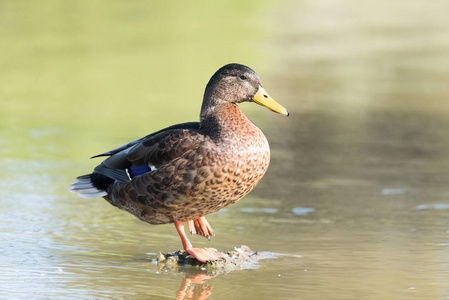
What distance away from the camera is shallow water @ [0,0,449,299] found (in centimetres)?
493

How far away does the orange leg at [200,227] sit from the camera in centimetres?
560

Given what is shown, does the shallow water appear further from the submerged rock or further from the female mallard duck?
the female mallard duck

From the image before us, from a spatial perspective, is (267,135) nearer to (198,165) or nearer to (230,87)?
(230,87)

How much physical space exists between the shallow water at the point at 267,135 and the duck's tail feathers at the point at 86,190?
323 mm

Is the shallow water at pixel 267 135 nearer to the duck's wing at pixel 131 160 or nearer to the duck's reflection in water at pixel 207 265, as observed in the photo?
the duck's reflection in water at pixel 207 265

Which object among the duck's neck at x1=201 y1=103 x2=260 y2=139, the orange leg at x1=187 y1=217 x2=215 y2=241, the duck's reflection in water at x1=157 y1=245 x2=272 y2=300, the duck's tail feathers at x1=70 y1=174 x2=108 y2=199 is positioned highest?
the duck's neck at x1=201 y1=103 x2=260 y2=139

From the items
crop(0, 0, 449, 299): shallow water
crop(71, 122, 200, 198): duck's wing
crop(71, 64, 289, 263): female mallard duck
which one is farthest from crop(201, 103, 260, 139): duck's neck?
crop(0, 0, 449, 299): shallow water

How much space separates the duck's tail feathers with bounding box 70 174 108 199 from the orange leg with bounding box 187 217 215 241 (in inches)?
24.9

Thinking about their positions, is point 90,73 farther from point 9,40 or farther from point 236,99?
point 236,99

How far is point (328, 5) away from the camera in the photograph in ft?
75.0

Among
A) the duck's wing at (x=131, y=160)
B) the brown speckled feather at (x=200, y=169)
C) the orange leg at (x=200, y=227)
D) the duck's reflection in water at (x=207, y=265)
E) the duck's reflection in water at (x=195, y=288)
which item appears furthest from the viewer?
the orange leg at (x=200, y=227)

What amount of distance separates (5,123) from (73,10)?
997cm

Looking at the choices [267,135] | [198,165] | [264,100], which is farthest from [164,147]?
[267,135]

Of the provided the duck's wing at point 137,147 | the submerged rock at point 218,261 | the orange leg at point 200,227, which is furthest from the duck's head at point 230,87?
the submerged rock at point 218,261
